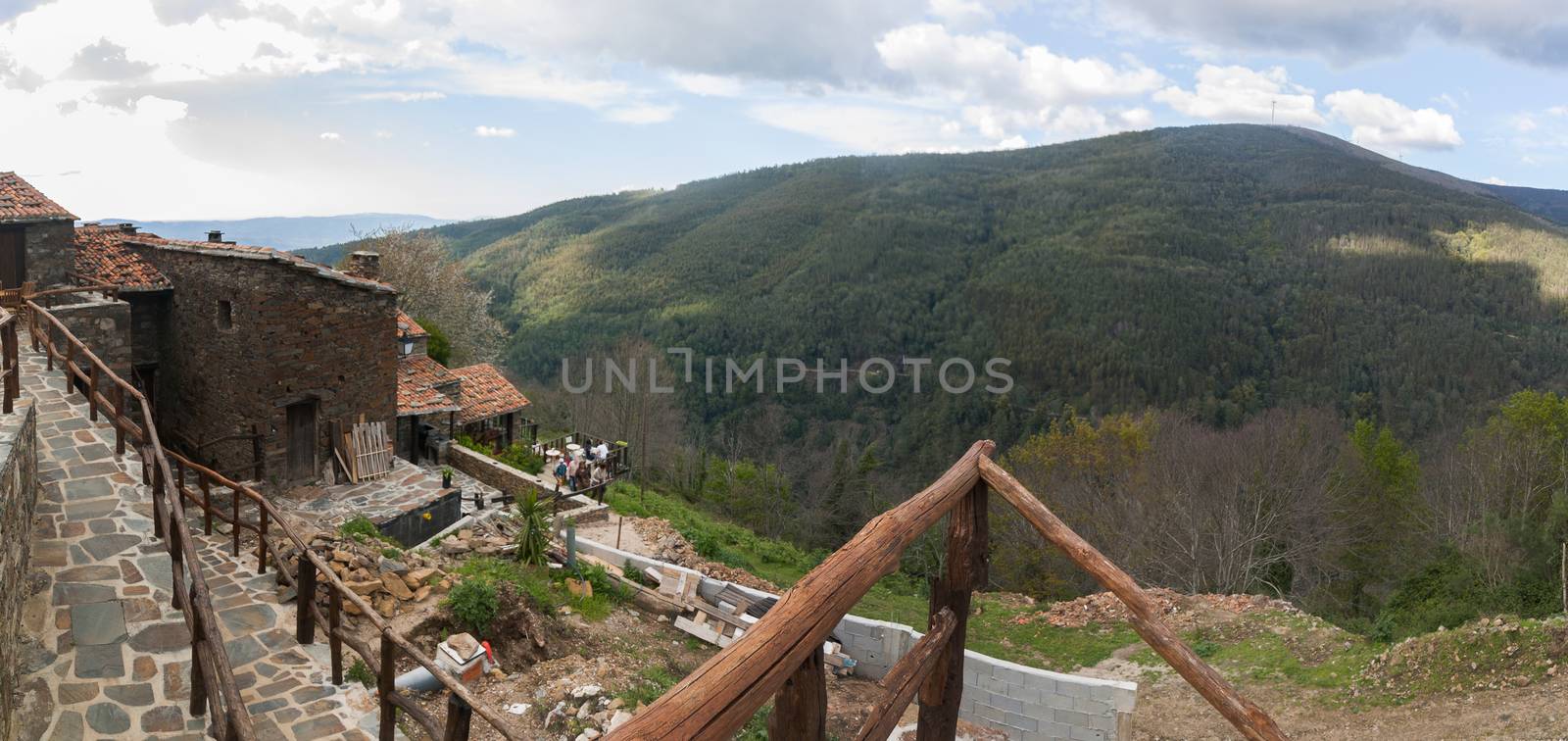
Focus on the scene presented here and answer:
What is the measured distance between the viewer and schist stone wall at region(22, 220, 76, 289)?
44.5ft

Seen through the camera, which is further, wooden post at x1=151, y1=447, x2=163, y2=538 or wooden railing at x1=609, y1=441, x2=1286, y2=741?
wooden post at x1=151, y1=447, x2=163, y2=538

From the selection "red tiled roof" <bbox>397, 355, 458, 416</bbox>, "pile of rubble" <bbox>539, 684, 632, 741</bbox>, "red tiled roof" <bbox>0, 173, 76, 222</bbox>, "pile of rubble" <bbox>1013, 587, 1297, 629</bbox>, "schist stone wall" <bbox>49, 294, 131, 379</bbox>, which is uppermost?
"red tiled roof" <bbox>0, 173, 76, 222</bbox>

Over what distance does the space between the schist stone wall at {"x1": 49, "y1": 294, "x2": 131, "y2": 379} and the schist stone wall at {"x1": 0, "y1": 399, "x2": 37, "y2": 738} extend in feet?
20.3

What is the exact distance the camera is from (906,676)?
2.48 m

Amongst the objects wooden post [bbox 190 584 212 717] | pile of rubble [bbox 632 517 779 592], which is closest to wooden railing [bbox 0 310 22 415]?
wooden post [bbox 190 584 212 717]

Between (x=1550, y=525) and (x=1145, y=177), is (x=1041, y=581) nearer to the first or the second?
(x=1550, y=525)

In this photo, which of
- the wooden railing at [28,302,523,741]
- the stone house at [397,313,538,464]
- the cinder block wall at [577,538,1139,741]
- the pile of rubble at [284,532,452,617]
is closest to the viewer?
the wooden railing at [28,302,523,741]

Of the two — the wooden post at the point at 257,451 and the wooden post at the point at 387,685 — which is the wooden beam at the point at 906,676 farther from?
the wooden post at the point at 257,451

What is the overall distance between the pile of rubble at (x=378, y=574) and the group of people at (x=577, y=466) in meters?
7.61

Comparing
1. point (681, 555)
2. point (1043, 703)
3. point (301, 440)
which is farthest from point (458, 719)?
point (681, 555)

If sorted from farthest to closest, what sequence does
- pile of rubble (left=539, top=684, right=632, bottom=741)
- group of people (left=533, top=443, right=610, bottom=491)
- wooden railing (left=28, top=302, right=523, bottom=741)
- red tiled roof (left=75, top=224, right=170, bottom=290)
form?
group of people (left=533, top=443, right=610, bottom=491) → red tiled roof (left=75, top=224, right=170, bottom=290) → pile of rubble (left=539, top=684, right=632, bottom=741) → wooden railing (left=28, top=302, right=523, bottom=741)

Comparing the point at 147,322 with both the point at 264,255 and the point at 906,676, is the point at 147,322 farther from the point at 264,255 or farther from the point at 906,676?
the point at 906,676

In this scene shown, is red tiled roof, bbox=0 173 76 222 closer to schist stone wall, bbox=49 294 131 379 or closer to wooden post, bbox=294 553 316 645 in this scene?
schist stone wall, bbox=49 294 131 379

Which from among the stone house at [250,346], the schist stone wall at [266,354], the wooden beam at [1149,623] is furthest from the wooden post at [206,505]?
the wooden beam at [1149,623]
